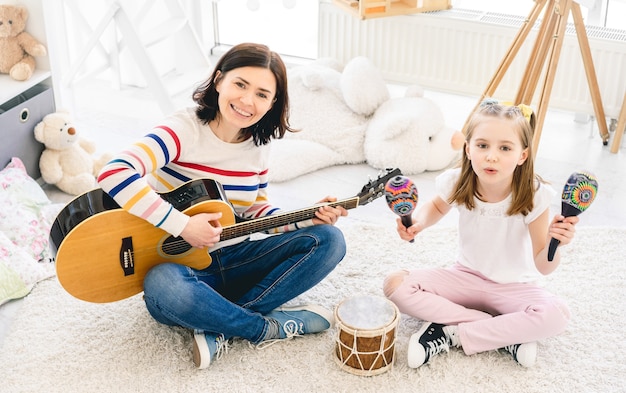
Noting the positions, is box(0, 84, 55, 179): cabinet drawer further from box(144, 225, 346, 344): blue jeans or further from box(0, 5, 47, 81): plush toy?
box(144, 225, 346, 344): blue jeans

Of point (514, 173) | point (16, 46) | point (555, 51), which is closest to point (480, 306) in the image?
point (514, 173)

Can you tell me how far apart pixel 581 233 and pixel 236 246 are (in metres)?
1.11

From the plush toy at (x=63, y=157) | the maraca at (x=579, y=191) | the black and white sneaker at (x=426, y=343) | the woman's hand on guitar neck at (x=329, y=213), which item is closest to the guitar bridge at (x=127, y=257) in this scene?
the woman's hand on guitar neck at (x=329, y=213)

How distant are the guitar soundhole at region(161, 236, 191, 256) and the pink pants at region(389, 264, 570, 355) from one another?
1.74ft

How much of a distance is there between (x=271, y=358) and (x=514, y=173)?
73 cm

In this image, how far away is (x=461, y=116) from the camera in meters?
3.41

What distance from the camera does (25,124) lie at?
264 centimetres

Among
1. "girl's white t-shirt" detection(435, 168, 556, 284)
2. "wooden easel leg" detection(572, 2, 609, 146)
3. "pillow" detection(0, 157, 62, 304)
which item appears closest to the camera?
"girl's white t-shirt" detection(435, 168, 556, 284)

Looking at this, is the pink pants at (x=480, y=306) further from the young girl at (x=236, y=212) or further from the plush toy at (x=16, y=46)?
the plush toy at (x=16, y=46)

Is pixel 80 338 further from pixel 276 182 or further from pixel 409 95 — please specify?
pixel 409 95

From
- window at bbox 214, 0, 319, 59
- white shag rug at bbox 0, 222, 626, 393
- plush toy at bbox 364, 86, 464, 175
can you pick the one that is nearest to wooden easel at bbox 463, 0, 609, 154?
plush toy at bbox 364, 86, 464, 175

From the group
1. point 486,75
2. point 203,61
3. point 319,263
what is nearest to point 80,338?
point 319,263

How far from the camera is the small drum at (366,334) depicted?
182 centimetres

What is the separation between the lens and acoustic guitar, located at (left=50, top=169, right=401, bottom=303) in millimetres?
1825
